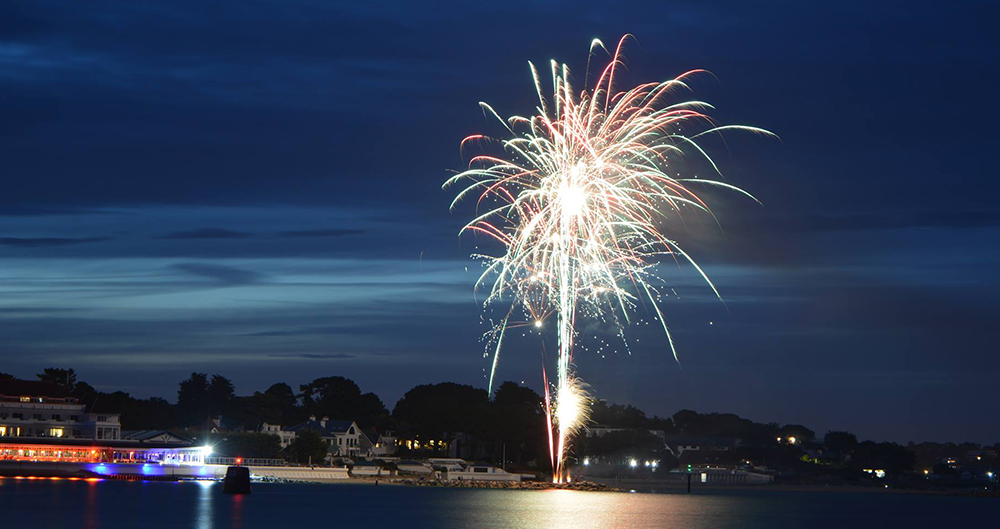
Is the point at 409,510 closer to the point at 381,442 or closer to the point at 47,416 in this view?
the point at 47,416

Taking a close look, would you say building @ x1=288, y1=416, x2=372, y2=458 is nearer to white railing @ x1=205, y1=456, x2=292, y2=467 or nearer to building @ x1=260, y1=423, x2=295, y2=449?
building @ x1=260, y1=423, x2=295, y2=449

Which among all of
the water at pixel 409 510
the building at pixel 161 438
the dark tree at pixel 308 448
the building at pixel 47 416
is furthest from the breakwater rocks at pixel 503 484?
the building at pixel 47 416

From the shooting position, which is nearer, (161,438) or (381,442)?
(161,438)

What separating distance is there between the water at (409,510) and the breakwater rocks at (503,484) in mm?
5317

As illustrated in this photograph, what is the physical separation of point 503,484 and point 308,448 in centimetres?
2514

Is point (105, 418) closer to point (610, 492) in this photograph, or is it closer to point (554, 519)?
point (610, 492)

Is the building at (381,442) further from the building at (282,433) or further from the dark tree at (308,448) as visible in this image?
the dark tree at (308,448)

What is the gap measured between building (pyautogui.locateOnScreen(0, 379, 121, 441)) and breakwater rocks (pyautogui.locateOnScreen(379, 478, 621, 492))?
35.5m

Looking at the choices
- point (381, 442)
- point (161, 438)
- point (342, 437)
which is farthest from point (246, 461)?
point (381, 442)

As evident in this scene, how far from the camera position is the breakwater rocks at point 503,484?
15112 centimetres

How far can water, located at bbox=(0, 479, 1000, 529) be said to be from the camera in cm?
8481

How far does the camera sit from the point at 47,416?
14850 centimetres

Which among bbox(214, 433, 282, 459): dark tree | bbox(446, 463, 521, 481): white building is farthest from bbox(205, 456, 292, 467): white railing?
bbox(446, 463, 521, 481): white building

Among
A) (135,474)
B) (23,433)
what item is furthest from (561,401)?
(23,433)
